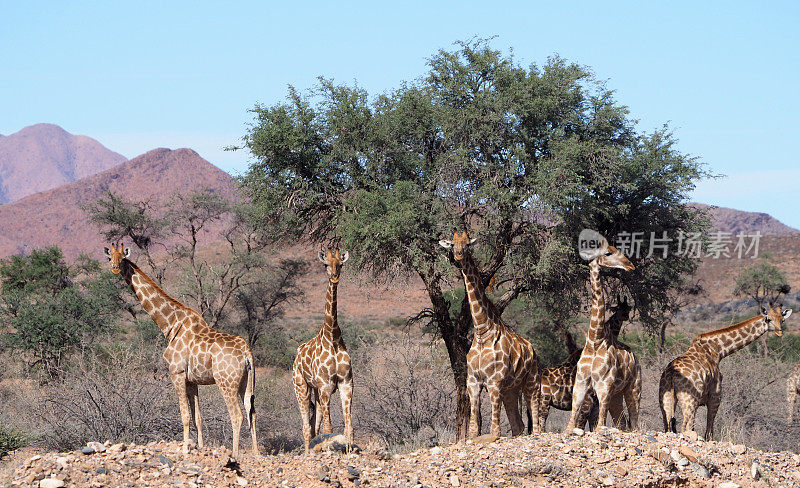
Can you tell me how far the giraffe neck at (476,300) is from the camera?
A: 11.3 m

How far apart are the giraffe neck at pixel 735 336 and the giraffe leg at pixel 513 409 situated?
3.52m

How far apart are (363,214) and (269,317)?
17366 millimetres

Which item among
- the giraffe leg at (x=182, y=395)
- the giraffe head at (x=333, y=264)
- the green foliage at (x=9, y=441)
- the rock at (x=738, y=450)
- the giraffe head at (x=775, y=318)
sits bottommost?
the green foliage at (x=9, y=441)

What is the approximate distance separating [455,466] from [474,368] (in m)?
2.39

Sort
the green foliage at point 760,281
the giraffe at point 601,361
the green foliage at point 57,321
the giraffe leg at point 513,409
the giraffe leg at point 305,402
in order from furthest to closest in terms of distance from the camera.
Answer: the green foliage at point 760,281 → the green foliage at point 57,321 → the giraffe leg at point 513,409 → the giraffe leg at point 305,402 → the giraffe at point 601,361

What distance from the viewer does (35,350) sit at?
22.2 m

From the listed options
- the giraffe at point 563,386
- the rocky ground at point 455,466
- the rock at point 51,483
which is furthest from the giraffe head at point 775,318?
the rock at point 51,483

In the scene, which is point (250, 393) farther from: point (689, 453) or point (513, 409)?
point (689, 453)

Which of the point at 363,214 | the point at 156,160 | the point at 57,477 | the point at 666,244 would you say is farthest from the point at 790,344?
the point at 156,160

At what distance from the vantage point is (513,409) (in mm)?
12125

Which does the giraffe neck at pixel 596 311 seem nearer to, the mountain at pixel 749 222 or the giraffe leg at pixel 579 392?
the giraffe leg at pixel 579 392

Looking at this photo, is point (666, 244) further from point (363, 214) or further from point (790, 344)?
point (790, 344)

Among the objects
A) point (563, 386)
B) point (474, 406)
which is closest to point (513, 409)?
point (563, 386)

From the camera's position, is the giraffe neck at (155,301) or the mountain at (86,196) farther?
the mountain at (86,196)
